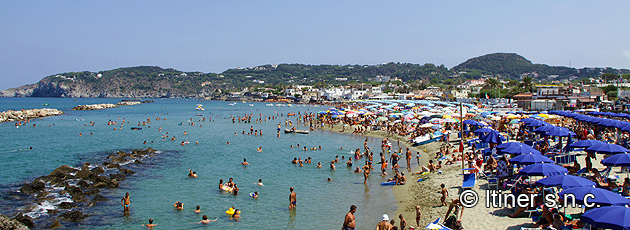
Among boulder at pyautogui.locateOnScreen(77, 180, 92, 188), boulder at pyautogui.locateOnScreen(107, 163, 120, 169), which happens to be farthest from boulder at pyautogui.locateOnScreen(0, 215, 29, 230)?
boulder at pyautogui.locateOnScreen(107, 163, 120, 169)

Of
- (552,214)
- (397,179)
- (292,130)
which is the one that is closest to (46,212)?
(397,179)

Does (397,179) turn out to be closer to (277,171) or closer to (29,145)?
(277,171)

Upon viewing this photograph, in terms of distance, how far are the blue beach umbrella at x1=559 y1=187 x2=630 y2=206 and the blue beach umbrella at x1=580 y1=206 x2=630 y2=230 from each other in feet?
2.70

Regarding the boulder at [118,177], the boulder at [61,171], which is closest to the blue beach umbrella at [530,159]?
the boulder at [118,177]

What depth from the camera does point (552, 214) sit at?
8.83 meters

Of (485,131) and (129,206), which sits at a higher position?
(485,131)

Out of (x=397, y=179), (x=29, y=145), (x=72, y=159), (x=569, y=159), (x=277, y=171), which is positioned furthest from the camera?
(x=29, y=145)

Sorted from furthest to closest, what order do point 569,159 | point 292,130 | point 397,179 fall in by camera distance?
point 292,130 → point 397,179 → point 569,159

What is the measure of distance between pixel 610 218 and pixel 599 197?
1.31 m

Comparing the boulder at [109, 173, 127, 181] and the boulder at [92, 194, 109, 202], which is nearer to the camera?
the boulder at [92, 194, 109, 202]

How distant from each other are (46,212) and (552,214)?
15.8 m

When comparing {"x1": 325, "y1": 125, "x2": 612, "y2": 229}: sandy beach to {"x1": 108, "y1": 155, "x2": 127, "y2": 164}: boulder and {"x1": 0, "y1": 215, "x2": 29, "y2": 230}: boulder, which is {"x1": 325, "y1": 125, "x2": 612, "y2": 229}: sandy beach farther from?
{"x1": 108, "y1": 155, "x2": 127, "y2": 164}: boulder

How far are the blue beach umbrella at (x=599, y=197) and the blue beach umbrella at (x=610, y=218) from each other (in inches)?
32.4

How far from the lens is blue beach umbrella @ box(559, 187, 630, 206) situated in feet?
26.0
